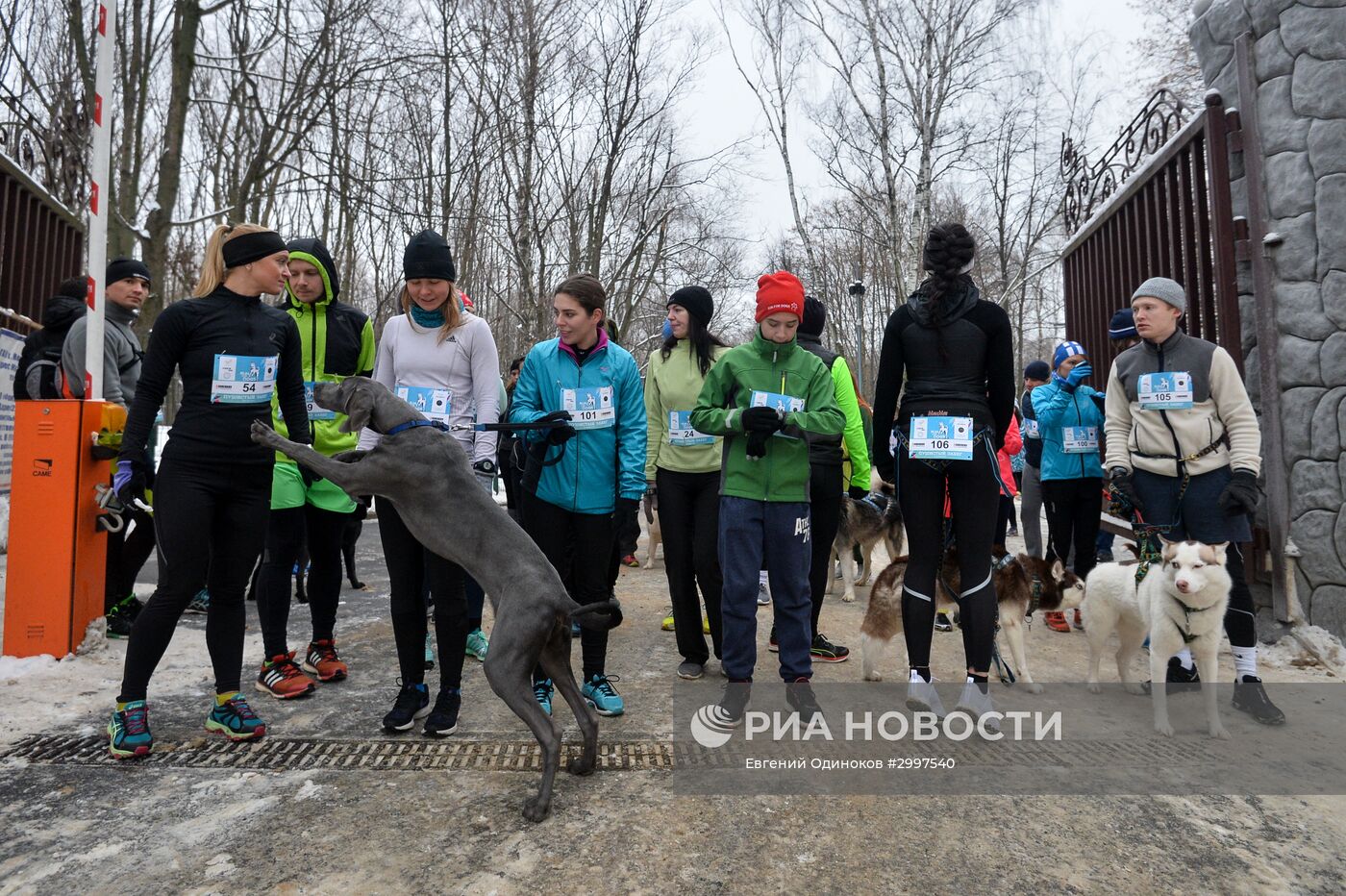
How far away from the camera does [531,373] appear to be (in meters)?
3.93

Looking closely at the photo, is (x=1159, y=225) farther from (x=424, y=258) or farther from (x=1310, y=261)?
(x=424, y=258)

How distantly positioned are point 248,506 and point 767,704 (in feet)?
8.77

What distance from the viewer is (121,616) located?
16.7 feet

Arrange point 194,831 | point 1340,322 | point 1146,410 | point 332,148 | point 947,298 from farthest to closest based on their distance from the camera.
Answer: point 332,148 < point 1340,322 < point 1146,410 < point 947,298 < point 194,831

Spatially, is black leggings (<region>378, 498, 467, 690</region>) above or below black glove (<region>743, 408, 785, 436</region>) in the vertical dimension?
below

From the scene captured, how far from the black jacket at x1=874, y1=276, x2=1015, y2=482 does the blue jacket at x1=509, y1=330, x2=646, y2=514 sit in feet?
4.16

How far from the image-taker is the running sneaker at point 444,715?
3.47m

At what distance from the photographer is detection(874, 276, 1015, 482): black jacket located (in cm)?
374

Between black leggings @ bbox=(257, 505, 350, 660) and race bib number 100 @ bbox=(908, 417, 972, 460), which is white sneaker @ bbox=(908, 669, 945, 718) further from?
black leggings @ bbox=(257, 505, 350, 660)

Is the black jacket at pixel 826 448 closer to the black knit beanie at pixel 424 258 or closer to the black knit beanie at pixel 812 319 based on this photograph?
the black knit beanie at pixel 812 319

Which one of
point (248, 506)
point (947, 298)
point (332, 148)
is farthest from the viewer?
point (332, 148)

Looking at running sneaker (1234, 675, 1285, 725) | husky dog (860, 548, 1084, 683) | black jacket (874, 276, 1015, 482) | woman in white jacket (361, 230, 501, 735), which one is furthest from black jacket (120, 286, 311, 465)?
running sneaker (1234, 675, 1285, 725)

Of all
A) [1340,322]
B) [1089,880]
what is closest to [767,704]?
[1089,880]

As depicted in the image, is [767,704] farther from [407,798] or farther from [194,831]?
[194,831]
